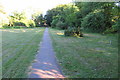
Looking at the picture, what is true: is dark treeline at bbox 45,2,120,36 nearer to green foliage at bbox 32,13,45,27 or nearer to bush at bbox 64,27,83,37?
bush at bbox 64,27,83,37

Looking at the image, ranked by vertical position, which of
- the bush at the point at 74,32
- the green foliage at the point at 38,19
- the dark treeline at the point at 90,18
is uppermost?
the green foliage at the point at 38,19

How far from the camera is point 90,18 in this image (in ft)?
69.7

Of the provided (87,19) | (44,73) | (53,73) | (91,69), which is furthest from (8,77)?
(87,19)

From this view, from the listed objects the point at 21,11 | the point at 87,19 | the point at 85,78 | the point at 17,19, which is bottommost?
the point at 85,78

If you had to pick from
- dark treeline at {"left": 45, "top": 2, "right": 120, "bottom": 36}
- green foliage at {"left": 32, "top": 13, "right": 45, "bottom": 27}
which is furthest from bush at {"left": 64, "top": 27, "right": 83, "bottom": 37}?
green foliage at {"left": 32, "top": 13, "right": 45, "bottom": 27}

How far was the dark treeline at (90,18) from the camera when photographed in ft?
12.9

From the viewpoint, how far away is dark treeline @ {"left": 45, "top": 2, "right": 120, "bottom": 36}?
392 centimetres

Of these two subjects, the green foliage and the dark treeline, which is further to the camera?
the green foliage

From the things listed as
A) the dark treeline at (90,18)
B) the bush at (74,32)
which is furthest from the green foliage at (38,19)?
the bush at (74,32)

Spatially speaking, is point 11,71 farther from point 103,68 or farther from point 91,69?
point 103,68

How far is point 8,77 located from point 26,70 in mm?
719

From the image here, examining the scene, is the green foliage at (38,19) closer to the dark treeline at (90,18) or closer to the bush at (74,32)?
the dark treeline at (90,18)

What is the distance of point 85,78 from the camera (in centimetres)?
359

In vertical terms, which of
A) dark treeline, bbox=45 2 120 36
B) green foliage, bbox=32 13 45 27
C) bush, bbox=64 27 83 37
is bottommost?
bush, bbox=64 27 83 37
